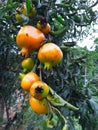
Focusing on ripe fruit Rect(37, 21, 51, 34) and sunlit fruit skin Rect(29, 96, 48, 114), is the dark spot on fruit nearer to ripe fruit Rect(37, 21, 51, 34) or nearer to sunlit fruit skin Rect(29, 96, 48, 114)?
sunlit fruit skin Rect(29, 96, 48, 114)

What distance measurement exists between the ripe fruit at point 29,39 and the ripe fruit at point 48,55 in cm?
2

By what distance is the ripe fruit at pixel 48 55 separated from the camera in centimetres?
65

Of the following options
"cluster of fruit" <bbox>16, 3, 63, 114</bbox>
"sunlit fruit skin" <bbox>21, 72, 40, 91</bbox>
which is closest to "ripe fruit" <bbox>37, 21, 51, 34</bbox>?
"cluster of fruit" <bbox>16, 3, 63, 114</bbox>

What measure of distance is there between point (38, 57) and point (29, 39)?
46 mm

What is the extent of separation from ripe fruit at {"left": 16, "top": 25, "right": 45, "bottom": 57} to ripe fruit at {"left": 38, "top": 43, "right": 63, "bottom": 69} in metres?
0.02

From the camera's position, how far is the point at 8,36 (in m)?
1.25

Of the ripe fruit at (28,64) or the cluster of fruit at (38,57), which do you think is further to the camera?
the ripe fruit at (28,64)

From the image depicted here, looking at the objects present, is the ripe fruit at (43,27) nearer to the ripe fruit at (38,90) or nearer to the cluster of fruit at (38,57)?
the cluster of fruit at (38,57)

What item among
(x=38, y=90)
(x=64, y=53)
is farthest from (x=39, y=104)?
(x=64, y=53)

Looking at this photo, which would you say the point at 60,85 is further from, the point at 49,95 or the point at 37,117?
the point at 37,117

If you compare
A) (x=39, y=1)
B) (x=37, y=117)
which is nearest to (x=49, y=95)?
(x=39, y=1)

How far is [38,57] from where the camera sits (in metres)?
0.68

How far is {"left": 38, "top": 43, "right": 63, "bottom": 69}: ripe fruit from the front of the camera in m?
0.65

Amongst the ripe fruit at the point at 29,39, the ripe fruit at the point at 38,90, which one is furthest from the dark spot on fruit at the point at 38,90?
the ripe fruit at the point at 29,39
